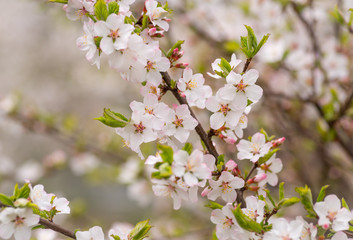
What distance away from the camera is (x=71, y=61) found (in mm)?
5105

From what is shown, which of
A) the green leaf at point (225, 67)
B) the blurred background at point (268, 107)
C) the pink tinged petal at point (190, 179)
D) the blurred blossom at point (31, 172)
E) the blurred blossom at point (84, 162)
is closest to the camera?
the pink tinged petal at point (190, 179)

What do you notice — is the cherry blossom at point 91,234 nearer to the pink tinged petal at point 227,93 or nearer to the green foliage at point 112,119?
the green foliage at point 112,119

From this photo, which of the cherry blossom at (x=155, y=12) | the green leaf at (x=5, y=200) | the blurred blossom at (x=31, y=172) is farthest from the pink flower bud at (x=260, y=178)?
the blurred blossom at (x=31, y=172)

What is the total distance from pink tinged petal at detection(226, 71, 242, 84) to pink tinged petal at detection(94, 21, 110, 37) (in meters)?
0.24

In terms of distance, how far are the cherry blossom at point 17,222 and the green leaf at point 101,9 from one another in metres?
0.37

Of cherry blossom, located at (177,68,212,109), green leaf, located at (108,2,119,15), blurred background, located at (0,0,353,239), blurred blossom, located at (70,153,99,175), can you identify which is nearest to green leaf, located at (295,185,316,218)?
cherry blossom, located at (177,68,212,109)

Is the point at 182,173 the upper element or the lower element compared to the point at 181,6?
upper

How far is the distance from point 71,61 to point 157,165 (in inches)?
184

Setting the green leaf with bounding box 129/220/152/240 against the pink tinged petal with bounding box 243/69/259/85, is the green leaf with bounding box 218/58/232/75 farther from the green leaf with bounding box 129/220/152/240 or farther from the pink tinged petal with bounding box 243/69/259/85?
the green leaf with bounding box 129/220/152/240

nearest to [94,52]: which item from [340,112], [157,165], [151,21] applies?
[151,21]

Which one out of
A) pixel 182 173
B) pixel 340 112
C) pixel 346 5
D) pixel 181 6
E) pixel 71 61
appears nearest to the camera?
pixel 182 173

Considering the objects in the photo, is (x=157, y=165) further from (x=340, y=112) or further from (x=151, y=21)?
(x=340, y=112)

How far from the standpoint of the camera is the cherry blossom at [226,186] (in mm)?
757

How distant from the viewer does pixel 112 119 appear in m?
0.76
